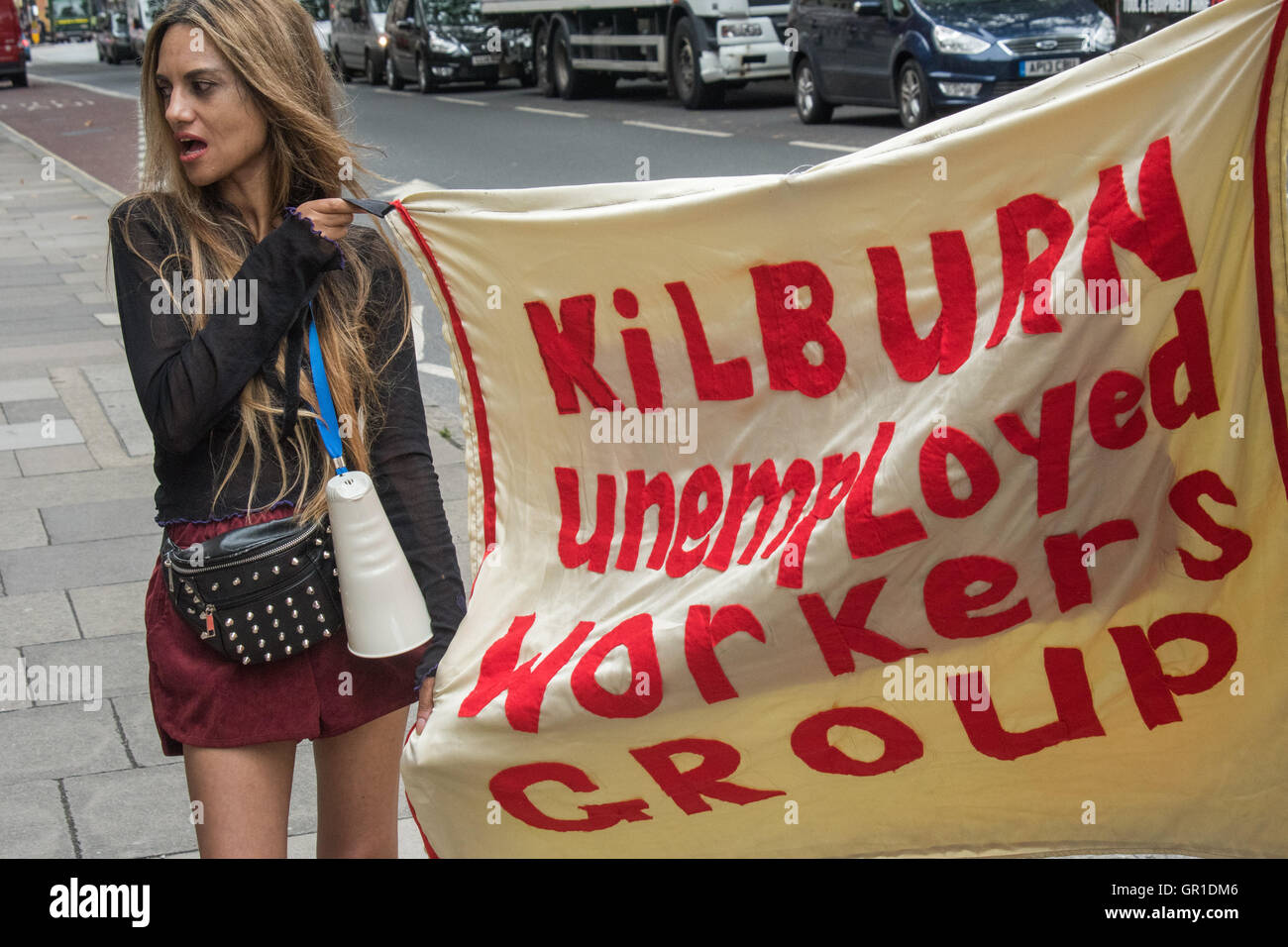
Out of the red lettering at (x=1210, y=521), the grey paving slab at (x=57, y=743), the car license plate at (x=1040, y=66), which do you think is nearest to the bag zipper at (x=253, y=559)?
the red lettering at (x=1210, y=521)

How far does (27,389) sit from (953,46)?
909cm

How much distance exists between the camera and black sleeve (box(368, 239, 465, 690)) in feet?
8.26

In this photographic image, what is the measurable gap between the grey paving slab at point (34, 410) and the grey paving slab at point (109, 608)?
2.43 metres

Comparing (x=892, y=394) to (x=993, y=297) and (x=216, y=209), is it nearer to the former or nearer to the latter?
(x=993, y=297)

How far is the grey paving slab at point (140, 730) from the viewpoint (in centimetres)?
402

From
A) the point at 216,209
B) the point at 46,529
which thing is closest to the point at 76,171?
the point at 46,529

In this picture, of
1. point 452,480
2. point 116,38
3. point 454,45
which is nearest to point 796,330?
point 452,480

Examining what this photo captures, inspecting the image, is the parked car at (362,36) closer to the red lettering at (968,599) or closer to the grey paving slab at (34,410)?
the grey paving slab at (34,410)

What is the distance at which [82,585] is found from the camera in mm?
5281

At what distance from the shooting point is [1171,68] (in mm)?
2137

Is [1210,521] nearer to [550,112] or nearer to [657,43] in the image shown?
[657,43]

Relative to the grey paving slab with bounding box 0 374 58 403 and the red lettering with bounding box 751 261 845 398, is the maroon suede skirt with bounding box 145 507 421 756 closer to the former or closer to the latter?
the red lettering with bounding box 751 261 845 398

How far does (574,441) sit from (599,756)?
53 centimetres

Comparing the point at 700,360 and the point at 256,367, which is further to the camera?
the point at 700,360
